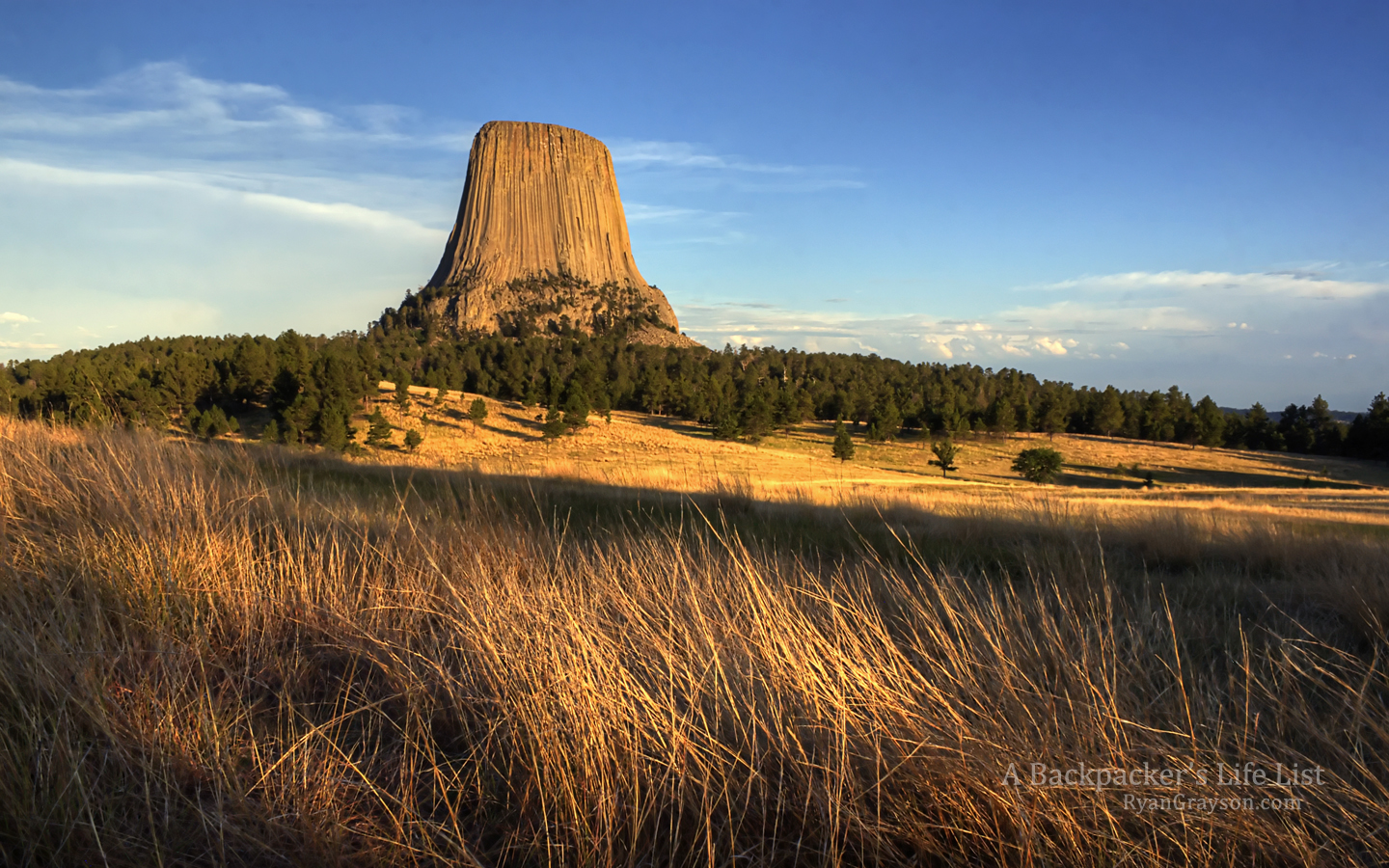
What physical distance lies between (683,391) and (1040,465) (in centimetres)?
4169

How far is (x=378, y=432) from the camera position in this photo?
1977 inches

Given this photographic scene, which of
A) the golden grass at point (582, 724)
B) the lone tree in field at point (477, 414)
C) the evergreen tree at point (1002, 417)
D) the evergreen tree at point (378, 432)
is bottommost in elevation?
the evergreen tree at point (378, 432)

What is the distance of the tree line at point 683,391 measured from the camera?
5338 centimetres

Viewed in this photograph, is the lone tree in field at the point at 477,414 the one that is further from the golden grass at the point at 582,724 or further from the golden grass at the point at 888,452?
the golden grass at the point at 582,724

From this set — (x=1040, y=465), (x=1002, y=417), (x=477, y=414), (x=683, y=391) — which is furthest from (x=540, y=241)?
Answer: (x=1040, y=465)

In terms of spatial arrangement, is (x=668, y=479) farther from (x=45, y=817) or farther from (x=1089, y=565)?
(x=45, y=817)

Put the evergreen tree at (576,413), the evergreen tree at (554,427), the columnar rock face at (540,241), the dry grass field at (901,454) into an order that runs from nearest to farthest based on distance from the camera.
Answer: the dry grass field at (901,454)
the evergreen tree at (554,427)
the evergreen tree at (576,413)
the columnar rock face at (540,241)

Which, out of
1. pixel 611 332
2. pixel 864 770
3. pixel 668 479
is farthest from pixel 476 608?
pixel 611 332

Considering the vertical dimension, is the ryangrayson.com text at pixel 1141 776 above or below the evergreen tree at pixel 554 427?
above

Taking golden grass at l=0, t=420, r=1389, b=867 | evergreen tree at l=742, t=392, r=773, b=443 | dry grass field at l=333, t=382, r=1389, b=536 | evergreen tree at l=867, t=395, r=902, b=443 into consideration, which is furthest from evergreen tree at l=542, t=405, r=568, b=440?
golden grass at l=0, t=420, r=1389, b=867

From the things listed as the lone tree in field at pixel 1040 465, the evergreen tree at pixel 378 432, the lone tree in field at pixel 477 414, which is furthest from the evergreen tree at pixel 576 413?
the lone tree in field at pixel 1040 465

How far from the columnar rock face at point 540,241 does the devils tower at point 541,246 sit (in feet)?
0.80

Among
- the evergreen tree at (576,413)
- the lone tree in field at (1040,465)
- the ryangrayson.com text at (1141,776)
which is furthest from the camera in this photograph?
the evergreen tree at (576,413)

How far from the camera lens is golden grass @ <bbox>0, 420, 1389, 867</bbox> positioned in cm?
185
